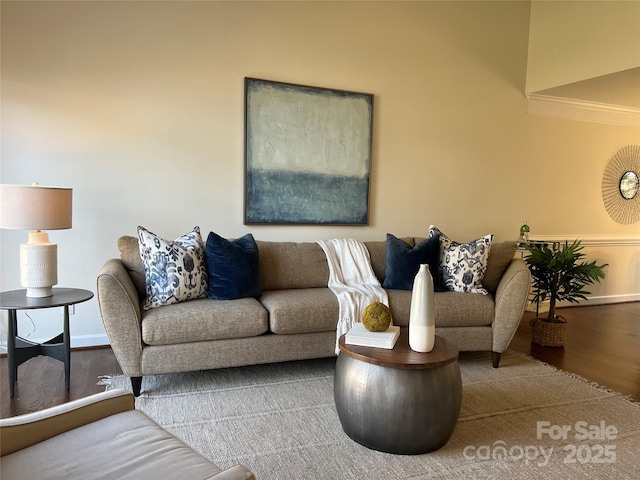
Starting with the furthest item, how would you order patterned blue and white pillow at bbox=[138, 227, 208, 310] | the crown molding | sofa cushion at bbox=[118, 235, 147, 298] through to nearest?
the crown molding, sofa cushion at bbox=[118, 235, 147, 298], patterned blue and white pillow at bbox=[138, 227, 208, 310]

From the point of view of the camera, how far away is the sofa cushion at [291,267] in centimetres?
342

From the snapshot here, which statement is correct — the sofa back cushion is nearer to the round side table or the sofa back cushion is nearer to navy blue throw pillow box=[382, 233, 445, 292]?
navy blue throw pillow box=[382, 233, 445, 292]

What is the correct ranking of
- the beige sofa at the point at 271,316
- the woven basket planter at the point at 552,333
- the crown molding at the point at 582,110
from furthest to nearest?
the crown molding at the point at 582,110
the woven basket planter at the point at 552,333
the beige sofa at the point at 271,316

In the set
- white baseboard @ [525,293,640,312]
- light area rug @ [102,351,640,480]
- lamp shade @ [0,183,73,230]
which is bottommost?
light area rug @ [102,351,640,480]

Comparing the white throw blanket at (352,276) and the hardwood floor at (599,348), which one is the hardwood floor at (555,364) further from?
the white throw blanket at (352,276)

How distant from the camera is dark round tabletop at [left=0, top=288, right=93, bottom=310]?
2495 mm

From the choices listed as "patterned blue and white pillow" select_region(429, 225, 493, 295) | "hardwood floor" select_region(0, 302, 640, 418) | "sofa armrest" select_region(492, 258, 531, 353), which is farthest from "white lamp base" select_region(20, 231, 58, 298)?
"sofa armrest" select_region(492, 258, 531, 353)

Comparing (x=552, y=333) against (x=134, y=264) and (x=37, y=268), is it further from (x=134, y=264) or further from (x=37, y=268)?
(x=37, y=268)

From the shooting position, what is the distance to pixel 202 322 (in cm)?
271

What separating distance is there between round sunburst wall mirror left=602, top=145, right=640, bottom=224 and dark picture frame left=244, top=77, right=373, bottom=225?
10.4ft

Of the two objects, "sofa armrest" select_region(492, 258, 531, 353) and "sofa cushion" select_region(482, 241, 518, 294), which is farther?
"sofa cushion" select_region(482, 241, 518, 294)

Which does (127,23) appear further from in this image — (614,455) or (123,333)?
(614,455)

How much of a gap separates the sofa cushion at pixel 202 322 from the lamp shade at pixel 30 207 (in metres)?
0.75

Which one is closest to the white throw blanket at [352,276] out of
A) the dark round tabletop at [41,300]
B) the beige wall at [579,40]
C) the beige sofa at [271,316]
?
the beige sofa at [271,316]
